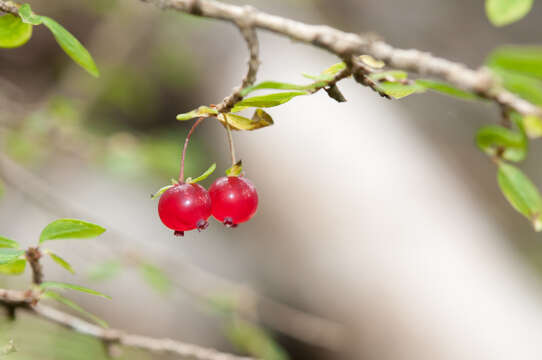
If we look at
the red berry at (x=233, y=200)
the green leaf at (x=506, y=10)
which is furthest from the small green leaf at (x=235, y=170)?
the green leaf at (x=506, y=10)

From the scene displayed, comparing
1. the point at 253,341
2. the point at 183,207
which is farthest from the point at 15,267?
the point at 253,341

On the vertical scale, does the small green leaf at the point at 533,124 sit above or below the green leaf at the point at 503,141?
below

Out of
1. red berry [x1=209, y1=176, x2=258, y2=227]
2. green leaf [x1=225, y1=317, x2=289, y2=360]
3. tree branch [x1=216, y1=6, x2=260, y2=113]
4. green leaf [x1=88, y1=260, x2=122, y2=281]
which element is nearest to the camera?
tree branch [x1=216, y1=6, x2=260, y2=113]

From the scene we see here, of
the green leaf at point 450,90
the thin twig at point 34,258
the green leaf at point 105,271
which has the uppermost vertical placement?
the green leaf at point 105,271

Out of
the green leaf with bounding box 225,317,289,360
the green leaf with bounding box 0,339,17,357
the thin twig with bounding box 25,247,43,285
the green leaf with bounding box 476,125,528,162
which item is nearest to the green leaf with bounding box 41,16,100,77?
the thin twig with bounding box 25,247,43,285

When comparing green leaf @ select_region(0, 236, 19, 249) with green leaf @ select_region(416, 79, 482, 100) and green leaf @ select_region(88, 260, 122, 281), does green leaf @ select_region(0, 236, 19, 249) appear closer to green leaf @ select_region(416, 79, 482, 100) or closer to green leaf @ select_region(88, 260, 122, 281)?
green leaf @ select_region(416, 79, 482, 100)

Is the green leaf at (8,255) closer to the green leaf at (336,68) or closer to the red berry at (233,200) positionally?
the red berry at (233,200)

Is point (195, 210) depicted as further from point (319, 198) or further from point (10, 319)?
point (319, 198)

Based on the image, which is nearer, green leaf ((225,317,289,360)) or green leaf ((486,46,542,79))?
green leaf ((486,46,542,79))
